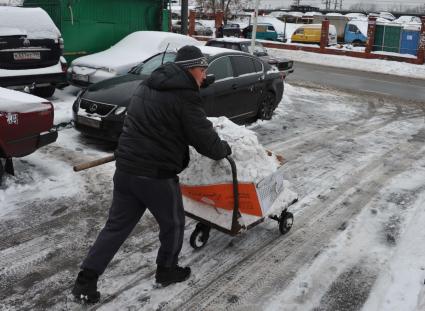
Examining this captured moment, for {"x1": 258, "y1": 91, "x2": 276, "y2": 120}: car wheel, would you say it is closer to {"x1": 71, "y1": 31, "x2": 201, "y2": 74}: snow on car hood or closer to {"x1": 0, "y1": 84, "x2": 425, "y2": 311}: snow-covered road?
{"x1": 0, "y1": 84, "x2": 425, "y2": 311}: snow-covered road

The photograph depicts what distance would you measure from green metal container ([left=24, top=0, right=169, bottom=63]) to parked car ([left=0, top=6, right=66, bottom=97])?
2881 millimetres

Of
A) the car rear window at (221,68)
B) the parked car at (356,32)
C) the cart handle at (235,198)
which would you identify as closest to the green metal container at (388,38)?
the parked car at (356,32)

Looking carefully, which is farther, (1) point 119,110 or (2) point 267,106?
(2) point 267,106

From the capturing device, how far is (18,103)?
5.27 metres

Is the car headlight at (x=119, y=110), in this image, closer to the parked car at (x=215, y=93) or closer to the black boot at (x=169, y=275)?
the parked car at (x=215, y=93)

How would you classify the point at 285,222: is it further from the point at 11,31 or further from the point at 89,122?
the point at 11,31

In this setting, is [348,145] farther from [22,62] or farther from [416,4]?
[416,4]

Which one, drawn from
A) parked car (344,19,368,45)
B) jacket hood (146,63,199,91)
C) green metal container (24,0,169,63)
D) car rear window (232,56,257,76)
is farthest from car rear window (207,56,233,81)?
parked car (344,19,368,45)

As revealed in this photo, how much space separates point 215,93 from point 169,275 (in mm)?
4922

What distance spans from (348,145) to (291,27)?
144 feet

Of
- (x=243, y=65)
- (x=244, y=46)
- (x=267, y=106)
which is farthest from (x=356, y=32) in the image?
(x=243, y=65)

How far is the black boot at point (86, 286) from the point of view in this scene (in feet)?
11.2

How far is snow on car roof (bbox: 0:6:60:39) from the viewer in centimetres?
879

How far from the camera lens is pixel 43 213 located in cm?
503
